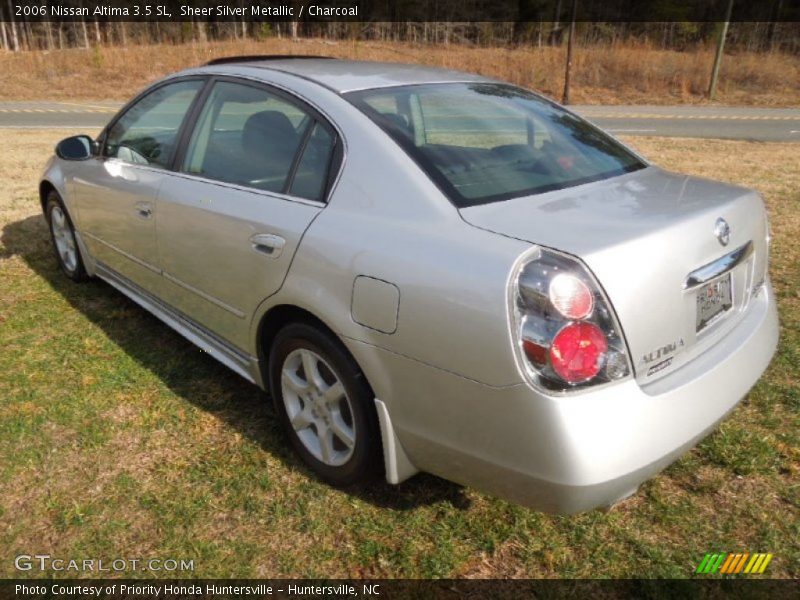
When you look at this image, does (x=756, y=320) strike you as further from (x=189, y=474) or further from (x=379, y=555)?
(x=189, y=474)

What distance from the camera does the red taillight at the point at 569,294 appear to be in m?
1.80

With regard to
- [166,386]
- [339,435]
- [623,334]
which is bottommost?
[166,386]

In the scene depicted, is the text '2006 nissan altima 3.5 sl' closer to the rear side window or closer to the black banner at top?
the rear side window

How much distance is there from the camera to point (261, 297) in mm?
2633

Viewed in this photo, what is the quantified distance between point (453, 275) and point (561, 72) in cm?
2608

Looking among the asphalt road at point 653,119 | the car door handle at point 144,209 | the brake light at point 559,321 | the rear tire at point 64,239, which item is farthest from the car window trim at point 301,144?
the asphalt road at point 653,119

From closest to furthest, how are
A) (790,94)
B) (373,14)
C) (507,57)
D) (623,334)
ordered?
(623,334) < (790,94) < (507,57) < (373,14)

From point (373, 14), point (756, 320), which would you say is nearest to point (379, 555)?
point (756, 320)

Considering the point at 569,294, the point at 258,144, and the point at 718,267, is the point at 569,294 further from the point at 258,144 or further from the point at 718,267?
the point at 258,144

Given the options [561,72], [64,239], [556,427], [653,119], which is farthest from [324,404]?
[561,72]

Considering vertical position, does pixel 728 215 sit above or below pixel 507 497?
above

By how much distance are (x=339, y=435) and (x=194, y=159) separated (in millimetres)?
1590

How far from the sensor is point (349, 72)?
2939 mm

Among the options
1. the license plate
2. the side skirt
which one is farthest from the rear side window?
the license plate
